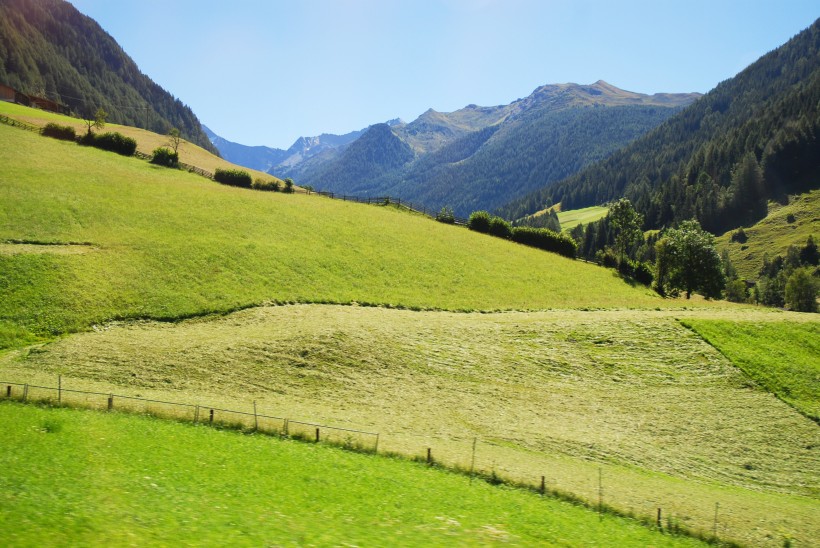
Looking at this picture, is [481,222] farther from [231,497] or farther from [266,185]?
[231,497]

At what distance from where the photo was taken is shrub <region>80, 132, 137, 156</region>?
335ft

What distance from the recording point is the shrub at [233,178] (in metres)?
102

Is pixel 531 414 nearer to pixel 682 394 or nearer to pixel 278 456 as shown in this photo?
pixel 682 394

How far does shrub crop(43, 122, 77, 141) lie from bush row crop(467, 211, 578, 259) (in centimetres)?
8573

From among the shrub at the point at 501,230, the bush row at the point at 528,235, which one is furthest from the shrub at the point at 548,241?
the shrub at the point at 501,230

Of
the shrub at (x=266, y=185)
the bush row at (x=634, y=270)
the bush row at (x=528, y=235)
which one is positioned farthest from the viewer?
the shrub at (x=266, y=185)

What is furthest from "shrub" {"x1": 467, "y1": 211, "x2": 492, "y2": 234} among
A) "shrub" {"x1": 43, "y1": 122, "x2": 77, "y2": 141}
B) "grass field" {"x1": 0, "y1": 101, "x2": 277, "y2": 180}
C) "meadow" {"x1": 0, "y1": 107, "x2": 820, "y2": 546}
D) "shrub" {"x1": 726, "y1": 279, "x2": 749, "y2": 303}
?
"shrub" {"x1": 726, "y1": 279, "x2": 749, "y2": 303}

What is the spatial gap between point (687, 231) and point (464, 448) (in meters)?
83.5

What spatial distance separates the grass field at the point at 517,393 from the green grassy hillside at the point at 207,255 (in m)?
5.91

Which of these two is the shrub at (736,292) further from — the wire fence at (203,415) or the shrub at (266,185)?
the wire fence at (203,415)

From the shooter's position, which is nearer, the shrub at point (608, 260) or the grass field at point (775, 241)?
the shrub at point (608, 260)

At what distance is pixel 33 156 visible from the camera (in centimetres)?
8325

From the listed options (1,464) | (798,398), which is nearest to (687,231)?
(798,398)

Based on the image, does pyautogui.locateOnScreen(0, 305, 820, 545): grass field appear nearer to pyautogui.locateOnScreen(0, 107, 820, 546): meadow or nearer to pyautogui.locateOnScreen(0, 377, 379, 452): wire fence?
pyautogui.locateOnScreen(0, 107, 820, 546): meadow
